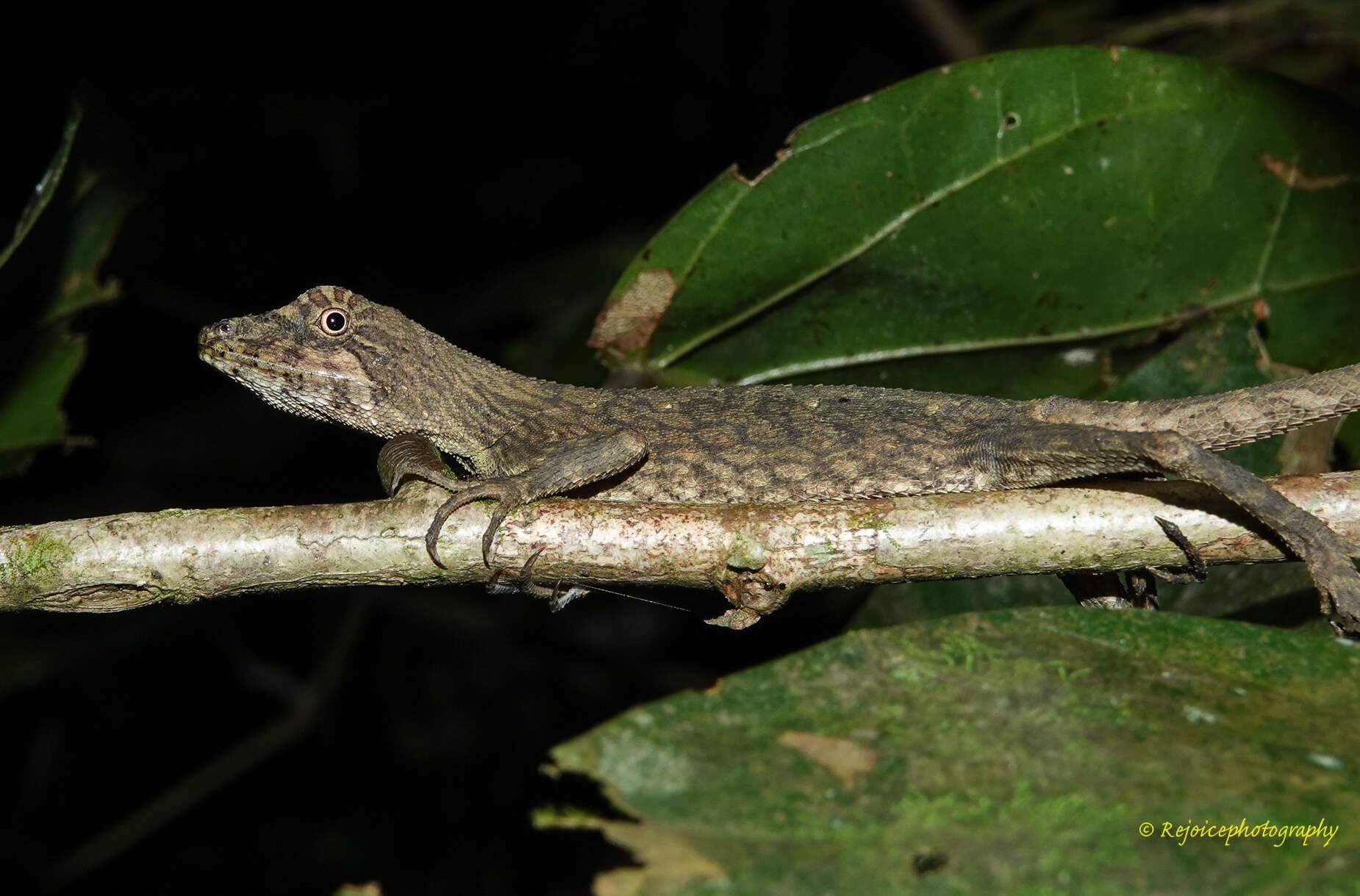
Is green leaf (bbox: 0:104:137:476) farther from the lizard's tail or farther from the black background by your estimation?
the lizard's tail

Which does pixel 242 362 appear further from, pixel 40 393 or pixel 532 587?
pixel 532 587

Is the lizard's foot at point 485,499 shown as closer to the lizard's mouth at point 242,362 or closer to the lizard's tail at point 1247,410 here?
the lizard's mouth at point 242,362

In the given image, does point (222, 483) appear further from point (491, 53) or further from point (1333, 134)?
point (1333, 134)

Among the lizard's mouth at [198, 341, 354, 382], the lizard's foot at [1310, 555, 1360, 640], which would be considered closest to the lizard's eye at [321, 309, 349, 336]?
the lizard's mouth at [198, 341, 354, 382]

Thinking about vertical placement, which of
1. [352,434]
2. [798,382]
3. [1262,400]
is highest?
[352,434]

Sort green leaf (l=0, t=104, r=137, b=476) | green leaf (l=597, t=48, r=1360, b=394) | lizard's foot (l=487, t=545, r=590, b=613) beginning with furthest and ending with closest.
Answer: green leaf (l=0, t=104, r=137, b=476)
green leaf (l=597, t=48, r=1360, b=394)
lizard's foot (l=487, t=545, r=590, b=613)

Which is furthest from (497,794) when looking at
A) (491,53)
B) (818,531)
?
(491,53)

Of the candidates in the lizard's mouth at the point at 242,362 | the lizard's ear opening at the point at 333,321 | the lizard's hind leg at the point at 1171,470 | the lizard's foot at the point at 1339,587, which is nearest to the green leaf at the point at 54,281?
the lizard's mouth at the point at 242,362
